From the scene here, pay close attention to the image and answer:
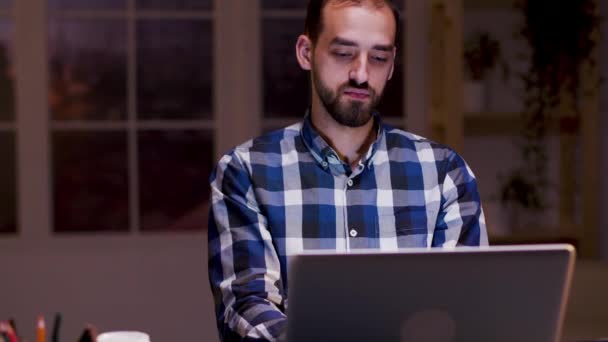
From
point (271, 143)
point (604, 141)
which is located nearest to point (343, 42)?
point (271, 143)

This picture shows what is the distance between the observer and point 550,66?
3316 millimetres

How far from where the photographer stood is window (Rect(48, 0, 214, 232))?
356 cm

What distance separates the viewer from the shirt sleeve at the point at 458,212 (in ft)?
5.30

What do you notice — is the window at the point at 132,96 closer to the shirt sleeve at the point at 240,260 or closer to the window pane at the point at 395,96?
the window pane at the point at 395,96

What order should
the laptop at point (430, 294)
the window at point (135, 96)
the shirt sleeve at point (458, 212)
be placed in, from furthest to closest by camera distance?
the window at point (135, 96) < the shirt sleeve at point (458, 212) < the laptop at point (430, 294)

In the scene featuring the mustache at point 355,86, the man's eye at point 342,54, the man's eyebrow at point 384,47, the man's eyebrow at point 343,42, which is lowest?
the mustache at point 355,86

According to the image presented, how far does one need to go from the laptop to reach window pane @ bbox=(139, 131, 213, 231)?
275cm

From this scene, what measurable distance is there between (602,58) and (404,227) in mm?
2259

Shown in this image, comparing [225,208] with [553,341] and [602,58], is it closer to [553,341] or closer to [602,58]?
[553,341]

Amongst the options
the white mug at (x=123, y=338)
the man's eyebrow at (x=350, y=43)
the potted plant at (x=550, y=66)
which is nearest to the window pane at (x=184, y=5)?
the potted plant at (x=550, y=66)

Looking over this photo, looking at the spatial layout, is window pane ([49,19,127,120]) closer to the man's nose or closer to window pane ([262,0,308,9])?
window pane ([262,0,308,9])

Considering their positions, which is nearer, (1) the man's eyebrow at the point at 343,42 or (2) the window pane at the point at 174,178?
(1) the man's eyebrow at the point at 343,42

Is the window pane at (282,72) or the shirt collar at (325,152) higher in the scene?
the window pane at (282,72)

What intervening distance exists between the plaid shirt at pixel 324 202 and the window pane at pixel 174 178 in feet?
6.76
